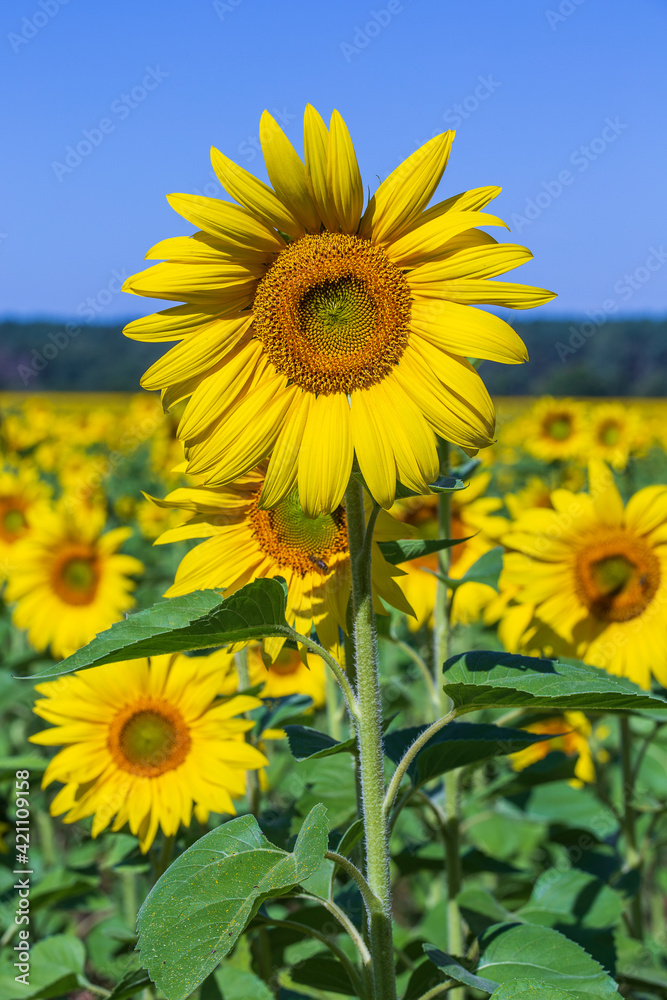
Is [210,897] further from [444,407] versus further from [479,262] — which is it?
[479,262]

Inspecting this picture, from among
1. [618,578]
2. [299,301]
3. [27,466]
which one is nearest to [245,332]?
[299,301]

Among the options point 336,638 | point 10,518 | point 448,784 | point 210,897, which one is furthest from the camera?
point 10,518

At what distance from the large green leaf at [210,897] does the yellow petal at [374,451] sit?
1.57 ft

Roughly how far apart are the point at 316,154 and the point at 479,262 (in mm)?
299

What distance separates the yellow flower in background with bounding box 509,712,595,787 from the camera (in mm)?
2744

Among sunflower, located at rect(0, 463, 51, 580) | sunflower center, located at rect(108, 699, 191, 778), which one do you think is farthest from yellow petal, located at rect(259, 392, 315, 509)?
sunflower, located at rect(0, 463, 51, 580)

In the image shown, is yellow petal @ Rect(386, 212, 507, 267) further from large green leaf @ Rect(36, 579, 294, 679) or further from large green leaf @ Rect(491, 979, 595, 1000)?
large green leaf @ Rect(491, 979, 595, 1000)

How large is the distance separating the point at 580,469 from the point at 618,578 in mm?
3547

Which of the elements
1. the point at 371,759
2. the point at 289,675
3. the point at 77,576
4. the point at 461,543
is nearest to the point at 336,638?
the point at 371,759

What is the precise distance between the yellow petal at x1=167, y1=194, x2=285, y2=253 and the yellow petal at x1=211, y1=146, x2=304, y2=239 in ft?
0.05

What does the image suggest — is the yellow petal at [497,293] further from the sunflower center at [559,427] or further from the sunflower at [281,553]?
the sunflower center at [559,427]

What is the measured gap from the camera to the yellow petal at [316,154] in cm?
128

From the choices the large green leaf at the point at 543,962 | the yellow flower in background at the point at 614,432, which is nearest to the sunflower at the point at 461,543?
the large green leaf at the point at 543,962

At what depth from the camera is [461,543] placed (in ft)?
10.1
